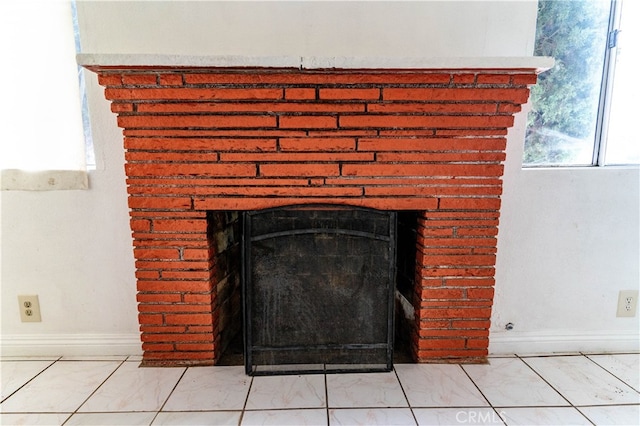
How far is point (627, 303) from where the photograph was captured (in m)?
1.85

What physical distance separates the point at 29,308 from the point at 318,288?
151 cm

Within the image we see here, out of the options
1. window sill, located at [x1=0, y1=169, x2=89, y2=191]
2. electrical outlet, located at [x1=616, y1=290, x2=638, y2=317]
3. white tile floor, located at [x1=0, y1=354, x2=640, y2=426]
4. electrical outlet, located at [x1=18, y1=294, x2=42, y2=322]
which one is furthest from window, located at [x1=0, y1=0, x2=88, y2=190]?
electrical outlet, located at [x1=616, y1=290, x2=638, y2=317]

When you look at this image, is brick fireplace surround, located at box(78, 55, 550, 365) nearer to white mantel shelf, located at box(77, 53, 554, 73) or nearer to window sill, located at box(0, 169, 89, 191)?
white mantel shelf, located at box(77, 53, 554, 73)

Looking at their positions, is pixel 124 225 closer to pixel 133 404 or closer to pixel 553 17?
pixel 133 404

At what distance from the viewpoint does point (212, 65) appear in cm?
135

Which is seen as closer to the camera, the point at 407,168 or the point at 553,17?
the point at 407,168

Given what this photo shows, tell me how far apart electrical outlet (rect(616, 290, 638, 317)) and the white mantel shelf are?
1.34 m

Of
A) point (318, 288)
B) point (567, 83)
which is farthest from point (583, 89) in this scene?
point (318, 288)

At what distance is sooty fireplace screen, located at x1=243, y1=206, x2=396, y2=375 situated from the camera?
1571 millimetres

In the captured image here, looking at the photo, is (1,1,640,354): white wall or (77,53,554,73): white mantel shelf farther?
(1,1,640,354): white wall

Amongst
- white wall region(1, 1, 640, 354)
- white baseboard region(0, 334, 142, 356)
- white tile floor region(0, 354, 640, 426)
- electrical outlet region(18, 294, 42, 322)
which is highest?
white wall region(1, 1, 640, 354)

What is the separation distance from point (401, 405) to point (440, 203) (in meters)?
0.88

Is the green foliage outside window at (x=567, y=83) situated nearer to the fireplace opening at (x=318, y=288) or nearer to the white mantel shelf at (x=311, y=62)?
the white mantel shelf at (x=311, y=62)

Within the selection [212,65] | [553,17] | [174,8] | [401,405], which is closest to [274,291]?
[401,405]
